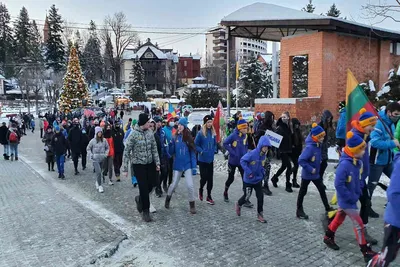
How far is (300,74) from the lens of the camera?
115ft

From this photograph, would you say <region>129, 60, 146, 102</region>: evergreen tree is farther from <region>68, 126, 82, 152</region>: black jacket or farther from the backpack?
<region>68, 126, 82, 152</region>: black jacket

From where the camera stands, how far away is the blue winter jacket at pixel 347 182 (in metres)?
4.77

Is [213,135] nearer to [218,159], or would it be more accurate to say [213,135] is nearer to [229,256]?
[229,256]

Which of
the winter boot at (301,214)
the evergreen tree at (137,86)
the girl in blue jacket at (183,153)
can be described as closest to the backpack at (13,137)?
the girl in blue jacket at (183,153)

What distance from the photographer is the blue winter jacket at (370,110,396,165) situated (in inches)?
230

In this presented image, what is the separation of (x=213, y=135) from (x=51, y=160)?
8055 millimetres

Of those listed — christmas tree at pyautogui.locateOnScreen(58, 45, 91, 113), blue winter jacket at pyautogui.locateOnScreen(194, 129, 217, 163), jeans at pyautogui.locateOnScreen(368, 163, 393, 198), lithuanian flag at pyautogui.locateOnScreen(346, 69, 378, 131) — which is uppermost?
christmas tree at pyautogui.locateOnScreen(58, 45, 91, 113)

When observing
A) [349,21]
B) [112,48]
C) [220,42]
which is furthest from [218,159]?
[220,42]

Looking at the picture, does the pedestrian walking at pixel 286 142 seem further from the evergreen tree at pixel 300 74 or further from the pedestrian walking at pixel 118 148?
the evergreen tree at pixel 300 74

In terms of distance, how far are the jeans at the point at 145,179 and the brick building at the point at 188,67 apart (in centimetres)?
10304

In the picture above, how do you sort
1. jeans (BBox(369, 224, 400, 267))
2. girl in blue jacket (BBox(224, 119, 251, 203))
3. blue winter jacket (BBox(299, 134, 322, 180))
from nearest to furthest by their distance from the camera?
jeans (BBox(369, 224, 400, 267)), blue winter jacket (BBox(299, 134, 322, 180)), girl in blue jacket (BBox(224, 119, 251, 203))

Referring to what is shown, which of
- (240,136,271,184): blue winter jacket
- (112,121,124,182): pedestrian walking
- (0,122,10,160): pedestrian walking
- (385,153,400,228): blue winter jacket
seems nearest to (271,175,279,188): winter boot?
(240,136,271,184): blue winter jacket

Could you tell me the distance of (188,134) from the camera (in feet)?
24.3

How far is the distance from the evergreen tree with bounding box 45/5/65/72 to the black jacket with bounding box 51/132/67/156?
204 ft
